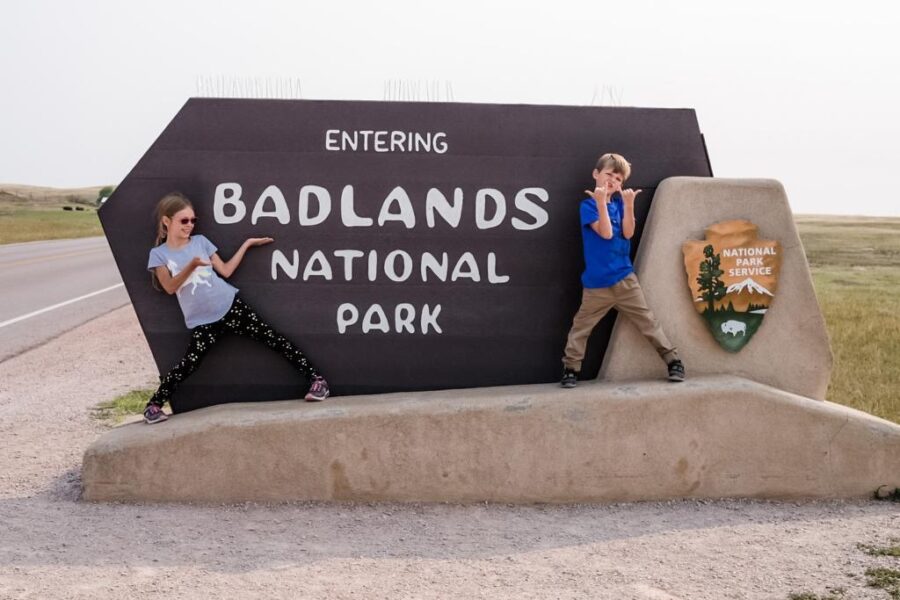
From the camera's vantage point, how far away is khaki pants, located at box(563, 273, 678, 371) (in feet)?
20.2

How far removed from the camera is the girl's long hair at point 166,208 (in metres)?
6.18

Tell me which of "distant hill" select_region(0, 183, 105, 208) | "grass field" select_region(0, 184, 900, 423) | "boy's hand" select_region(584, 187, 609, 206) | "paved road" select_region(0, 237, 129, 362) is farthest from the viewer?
"distant hill" select_region(0, 183, 105, 208)

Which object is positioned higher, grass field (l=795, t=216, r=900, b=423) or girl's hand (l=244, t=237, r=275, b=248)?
girl's hand (l=244, t=237, r=275, b=248)

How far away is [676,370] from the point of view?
6.16m

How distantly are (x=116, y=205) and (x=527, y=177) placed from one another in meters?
2.63

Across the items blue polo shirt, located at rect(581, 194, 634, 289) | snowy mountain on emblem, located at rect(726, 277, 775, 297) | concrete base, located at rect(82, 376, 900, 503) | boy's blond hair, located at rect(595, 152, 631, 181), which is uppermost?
boy's blond hair, located at rect(595, 152, 631, 181)

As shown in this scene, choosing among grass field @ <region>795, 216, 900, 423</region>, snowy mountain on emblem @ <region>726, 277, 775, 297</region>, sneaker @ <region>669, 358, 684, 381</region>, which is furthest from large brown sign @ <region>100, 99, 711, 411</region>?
grass field @ <region>795, 216, 900, 423</region>

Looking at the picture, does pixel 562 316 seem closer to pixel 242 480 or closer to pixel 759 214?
pixel 759 214

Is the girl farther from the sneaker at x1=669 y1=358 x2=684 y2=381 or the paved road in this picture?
the paved road

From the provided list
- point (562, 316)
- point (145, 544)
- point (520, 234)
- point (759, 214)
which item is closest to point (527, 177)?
point (520, 234)

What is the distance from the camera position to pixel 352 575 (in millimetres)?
4660

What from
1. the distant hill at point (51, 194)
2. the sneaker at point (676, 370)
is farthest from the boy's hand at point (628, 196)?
the distant hill at point (51, 194)

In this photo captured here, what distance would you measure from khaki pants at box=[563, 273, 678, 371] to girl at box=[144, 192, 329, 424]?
1.60 metres

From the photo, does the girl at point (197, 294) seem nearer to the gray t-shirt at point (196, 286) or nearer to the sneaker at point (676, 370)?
the gray t-shirt at point (196, 286)
